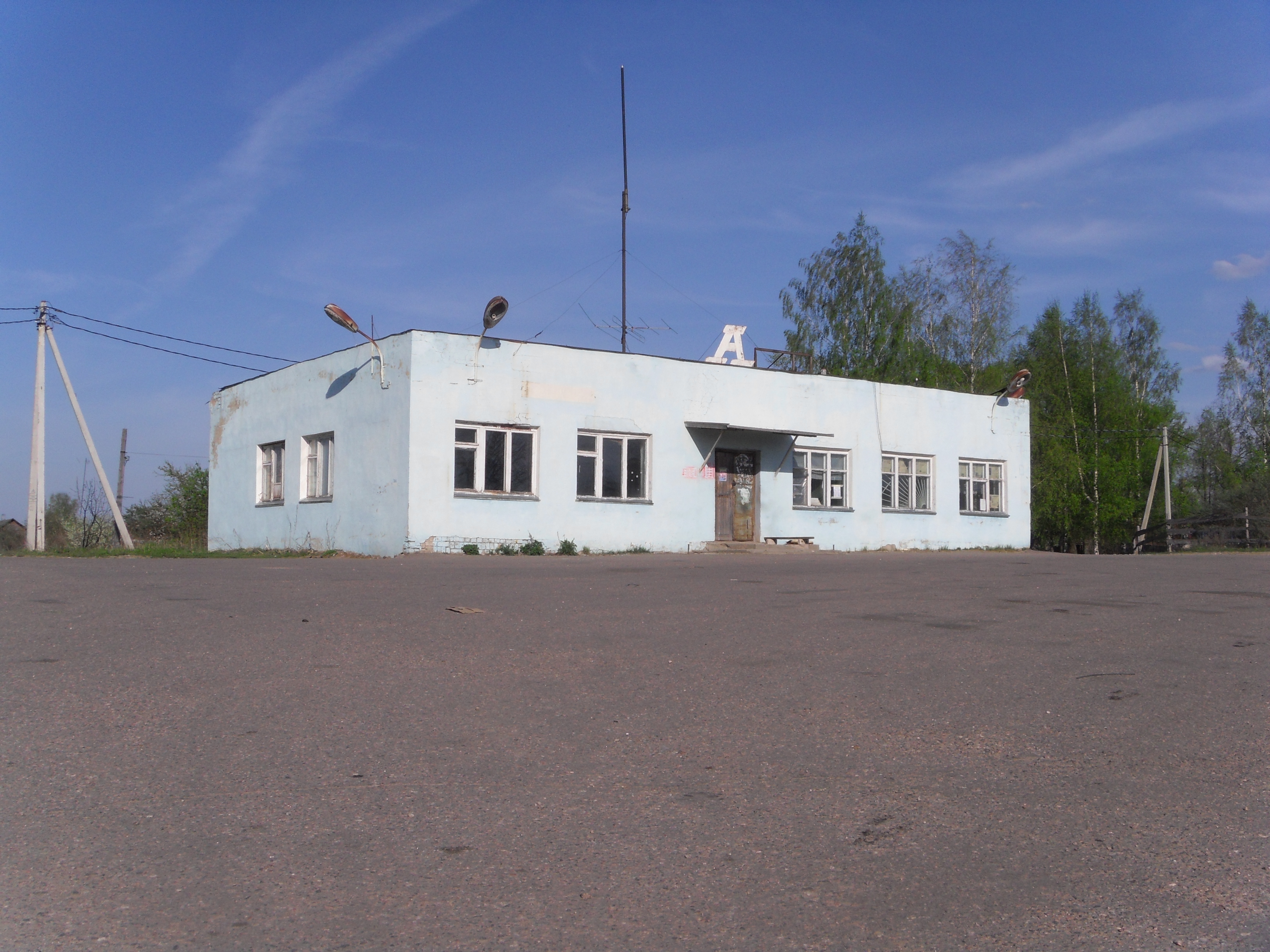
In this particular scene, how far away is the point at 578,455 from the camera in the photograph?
20.5 metres

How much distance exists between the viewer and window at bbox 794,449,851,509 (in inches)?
939

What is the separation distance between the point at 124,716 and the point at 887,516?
2207 cm

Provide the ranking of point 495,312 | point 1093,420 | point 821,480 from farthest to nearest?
point 1093,420
point 821,480
point 495,312

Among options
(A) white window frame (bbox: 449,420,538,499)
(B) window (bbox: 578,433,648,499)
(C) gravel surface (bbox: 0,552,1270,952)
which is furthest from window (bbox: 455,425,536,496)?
(C) gravel surface (bbox: 0,552,1270,952)

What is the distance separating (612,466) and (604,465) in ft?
0.69

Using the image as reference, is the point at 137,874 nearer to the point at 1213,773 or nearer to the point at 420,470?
the point at 1213,773

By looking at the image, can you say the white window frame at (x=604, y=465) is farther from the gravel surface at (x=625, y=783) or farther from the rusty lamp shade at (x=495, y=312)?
the gravel surface at (x=625, y=783)

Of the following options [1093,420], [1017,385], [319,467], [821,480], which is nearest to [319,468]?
[319,467]

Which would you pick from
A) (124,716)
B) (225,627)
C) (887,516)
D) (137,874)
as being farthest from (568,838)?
(887,516)

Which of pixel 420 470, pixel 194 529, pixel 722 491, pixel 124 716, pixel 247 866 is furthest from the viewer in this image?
pixel 194 529

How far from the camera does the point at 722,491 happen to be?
2267cm

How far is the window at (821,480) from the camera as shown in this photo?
2384 centimetres

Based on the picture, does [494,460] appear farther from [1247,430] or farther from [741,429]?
[1247,430]

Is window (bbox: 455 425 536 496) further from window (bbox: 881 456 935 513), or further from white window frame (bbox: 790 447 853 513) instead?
window (bbox: 881 456 935 513)
